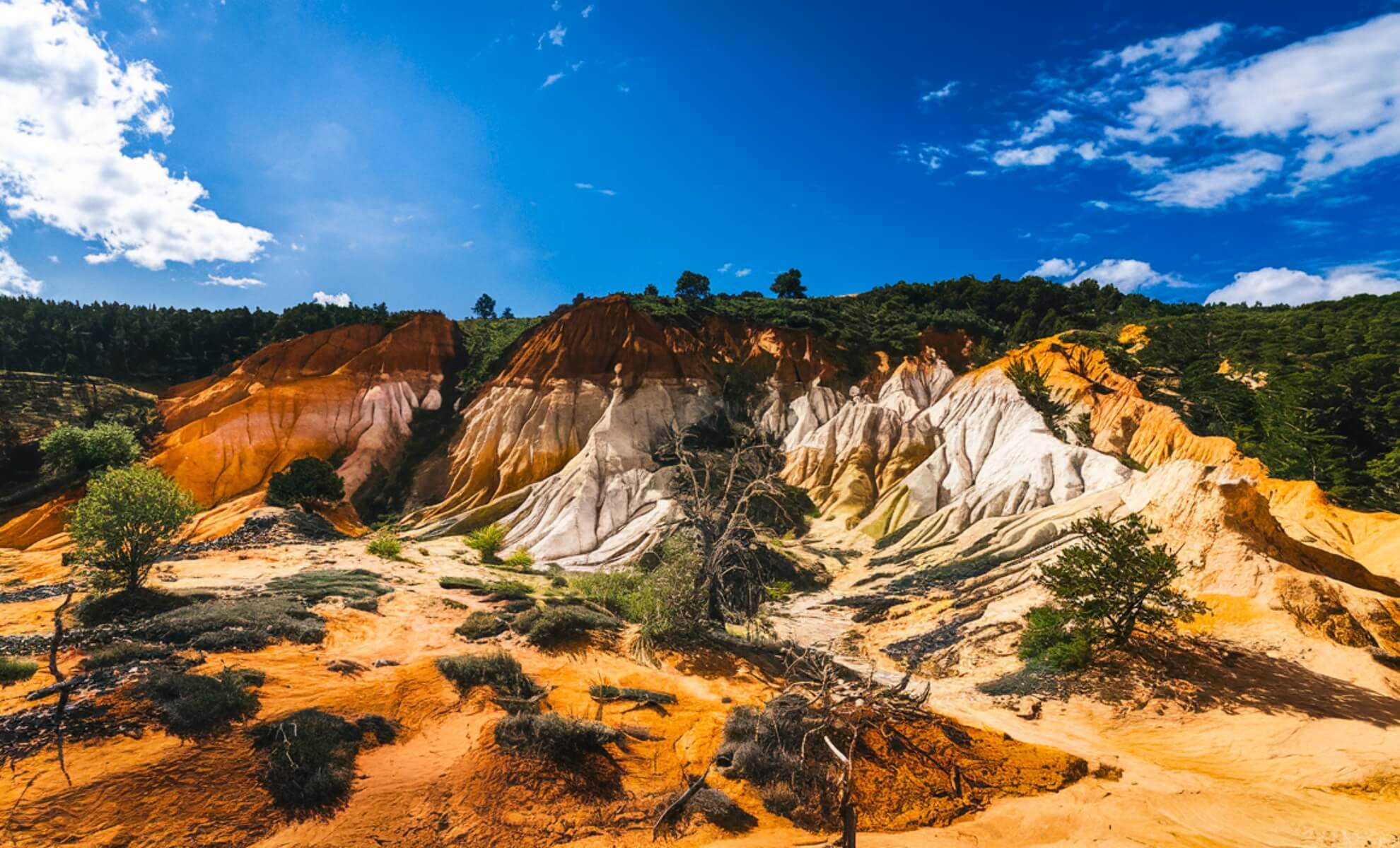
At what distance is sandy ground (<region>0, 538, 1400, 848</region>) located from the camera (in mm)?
7773

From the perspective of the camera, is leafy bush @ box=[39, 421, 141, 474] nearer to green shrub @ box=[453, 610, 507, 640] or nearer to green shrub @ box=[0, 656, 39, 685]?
green shrub @ box=[0, 656, 39, 685]

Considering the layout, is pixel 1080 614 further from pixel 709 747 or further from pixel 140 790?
pixel 140 790

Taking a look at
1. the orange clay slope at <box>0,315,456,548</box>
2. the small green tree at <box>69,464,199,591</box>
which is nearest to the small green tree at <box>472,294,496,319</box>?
the orange clay slope at <box>0,315,456,548</box>

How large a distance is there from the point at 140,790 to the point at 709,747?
8519 mm

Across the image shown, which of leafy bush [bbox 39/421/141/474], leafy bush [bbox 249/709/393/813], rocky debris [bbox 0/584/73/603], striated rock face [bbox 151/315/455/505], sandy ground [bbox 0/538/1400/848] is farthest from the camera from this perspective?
striated rock face [bbox 151/315/455/505]

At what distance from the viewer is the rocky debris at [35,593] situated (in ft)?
53.4

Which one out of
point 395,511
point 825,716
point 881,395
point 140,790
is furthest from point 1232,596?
point 395,511

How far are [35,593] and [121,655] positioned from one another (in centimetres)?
1113

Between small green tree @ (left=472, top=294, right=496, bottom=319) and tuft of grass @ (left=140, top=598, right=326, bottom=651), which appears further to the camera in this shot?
small green tree @ (left=472, top=294, right=496, bottom=319)

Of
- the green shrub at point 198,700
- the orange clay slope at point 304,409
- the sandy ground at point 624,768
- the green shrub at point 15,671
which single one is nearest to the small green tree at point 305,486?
the orange clay slope at point 304,409

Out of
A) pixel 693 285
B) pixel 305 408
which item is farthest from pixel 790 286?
pixel 305 408

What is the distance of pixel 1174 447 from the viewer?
127 ft

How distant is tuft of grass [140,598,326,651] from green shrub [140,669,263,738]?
2.11m

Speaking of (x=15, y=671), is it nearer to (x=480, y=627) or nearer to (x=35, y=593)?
(x=480, y=627)
